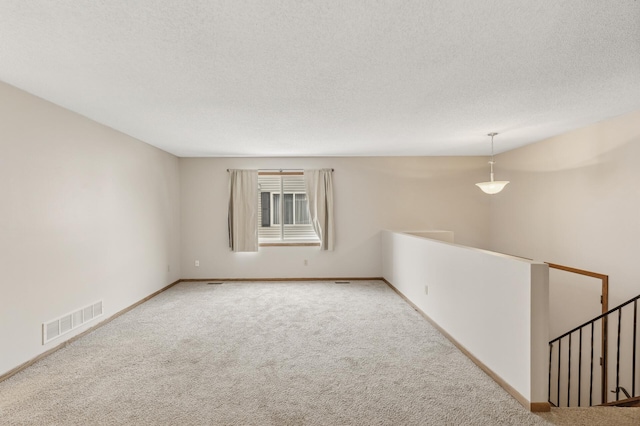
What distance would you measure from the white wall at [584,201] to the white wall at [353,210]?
33.2 inches

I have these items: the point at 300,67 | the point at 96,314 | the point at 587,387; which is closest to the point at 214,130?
the point at 300,67

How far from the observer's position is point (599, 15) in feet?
5.23

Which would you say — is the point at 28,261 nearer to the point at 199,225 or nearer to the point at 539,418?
the point at 199,225

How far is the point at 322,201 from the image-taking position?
220 inches

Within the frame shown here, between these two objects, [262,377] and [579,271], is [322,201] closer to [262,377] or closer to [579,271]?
[262,377]

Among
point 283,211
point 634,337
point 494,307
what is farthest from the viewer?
point 283,211

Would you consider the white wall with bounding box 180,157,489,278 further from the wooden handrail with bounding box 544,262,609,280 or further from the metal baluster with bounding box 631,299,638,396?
the metal baluster with bounding box 631,299,638,396

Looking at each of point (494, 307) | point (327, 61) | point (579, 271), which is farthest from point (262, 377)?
point (579, 271)

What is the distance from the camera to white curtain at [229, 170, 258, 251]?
555cm

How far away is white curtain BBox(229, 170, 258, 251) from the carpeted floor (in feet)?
6.20

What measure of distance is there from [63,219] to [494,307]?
13.5 ft

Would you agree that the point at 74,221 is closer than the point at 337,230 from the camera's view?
Yes

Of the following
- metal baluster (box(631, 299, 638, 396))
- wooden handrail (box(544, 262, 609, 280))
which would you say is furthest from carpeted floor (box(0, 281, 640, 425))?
wooden handrail (box(544, 262, 609, 280))

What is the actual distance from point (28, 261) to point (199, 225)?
306 centimetres
